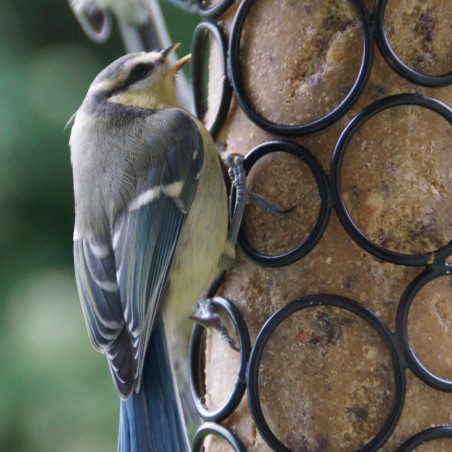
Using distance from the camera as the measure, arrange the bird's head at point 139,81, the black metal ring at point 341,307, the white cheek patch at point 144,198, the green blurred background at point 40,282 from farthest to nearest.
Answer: the green blurred background at point 40,282 < the bird's head at point 139,81 < the white cheek patch at point 144,198 < the black metal ring at point 341,307

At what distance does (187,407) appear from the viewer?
1.43 m

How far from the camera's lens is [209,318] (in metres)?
1.28

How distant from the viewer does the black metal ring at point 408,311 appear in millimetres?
1031

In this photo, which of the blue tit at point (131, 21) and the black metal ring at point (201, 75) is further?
the blue tit at point (131, 21)

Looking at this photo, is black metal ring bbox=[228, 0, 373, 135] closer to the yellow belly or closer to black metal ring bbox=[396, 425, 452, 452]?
the yellow belly

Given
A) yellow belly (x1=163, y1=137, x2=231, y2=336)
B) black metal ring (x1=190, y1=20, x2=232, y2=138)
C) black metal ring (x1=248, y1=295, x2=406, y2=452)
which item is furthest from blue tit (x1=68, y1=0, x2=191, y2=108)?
black metal ring (x1=248, y1=295, x2=406, y2=452)

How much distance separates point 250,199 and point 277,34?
0.29 meters

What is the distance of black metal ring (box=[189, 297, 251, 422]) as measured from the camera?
3.85 feet

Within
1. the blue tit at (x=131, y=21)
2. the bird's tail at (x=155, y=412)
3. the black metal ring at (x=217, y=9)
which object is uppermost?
the blue tit at (x=131, y=21)

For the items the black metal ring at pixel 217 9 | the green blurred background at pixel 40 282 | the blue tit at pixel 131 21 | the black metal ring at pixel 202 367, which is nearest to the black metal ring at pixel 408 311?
the black metal ring at pixel 202 367

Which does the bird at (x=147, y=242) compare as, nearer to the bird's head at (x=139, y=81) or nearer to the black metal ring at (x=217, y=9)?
the bird's head at (x=139, y=81)

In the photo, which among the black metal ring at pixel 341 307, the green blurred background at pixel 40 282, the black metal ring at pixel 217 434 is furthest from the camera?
the green blurred background at pixel 40 282

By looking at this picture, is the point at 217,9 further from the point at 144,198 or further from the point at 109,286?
the point at 109,286

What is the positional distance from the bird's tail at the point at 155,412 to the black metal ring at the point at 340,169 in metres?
0.40
